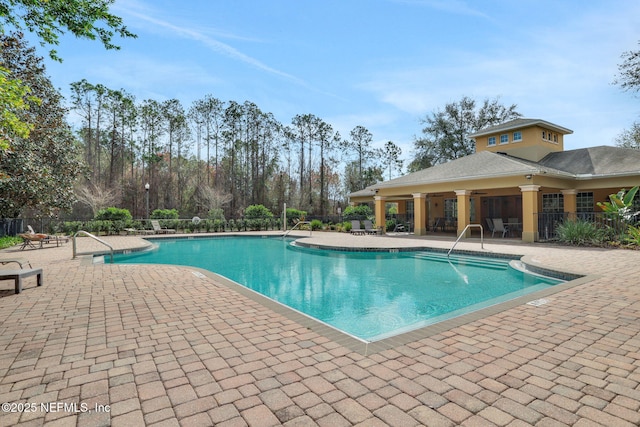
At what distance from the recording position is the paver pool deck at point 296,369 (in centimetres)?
214

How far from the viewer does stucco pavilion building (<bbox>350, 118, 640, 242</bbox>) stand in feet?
46.5

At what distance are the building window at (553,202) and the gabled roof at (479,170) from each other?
246 cm

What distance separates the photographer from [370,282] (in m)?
8.00

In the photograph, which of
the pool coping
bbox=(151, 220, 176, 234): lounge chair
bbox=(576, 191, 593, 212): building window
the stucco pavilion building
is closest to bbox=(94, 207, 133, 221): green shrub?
bbox=(151, 220, 176, 234): lounge chair

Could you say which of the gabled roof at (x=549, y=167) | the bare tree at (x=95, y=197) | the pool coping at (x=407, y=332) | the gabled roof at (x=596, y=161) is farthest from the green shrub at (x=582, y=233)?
the bare tree at (x=95, y=197)

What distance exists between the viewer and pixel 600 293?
5.25m

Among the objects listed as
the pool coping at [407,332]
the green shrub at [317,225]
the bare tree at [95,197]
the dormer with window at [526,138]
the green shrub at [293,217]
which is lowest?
the pool coping at [407,332]

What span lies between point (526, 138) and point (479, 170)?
17.9ft

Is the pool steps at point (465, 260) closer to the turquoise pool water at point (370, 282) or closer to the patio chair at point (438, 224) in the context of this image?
the turquoise pool water at point (370, 282)

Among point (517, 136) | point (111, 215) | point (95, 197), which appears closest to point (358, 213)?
point (517, 136)

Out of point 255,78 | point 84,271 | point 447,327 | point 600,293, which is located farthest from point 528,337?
point 255,78

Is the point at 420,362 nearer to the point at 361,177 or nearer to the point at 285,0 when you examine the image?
the point at 285,0

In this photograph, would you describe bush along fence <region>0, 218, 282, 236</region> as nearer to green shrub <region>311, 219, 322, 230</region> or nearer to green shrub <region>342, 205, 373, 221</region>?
green shrub <region>311, 219, 322, 230</region>

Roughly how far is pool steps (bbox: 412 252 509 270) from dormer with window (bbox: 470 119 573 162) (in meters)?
11.1
